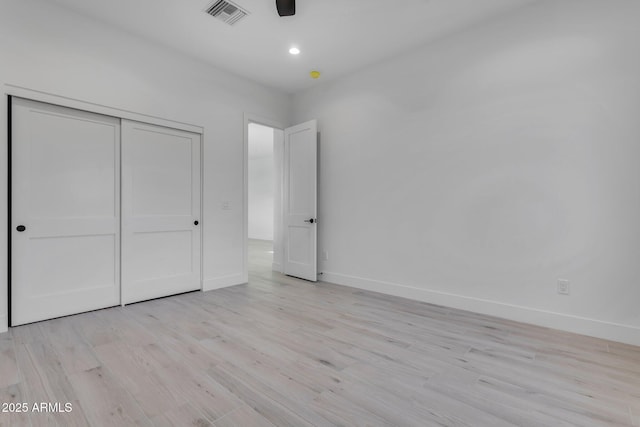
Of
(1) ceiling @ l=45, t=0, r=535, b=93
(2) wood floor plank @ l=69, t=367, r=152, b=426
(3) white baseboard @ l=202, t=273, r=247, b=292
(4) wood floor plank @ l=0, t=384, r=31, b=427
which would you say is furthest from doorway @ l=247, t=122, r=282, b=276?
(4) wood floor plank @ l=0, t=384, r=31, b=427

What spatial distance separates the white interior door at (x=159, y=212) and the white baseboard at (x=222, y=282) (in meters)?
0.11

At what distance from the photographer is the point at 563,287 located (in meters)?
2.69

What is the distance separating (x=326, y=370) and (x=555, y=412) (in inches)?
49.5

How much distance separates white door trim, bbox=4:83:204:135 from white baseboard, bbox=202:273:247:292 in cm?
194

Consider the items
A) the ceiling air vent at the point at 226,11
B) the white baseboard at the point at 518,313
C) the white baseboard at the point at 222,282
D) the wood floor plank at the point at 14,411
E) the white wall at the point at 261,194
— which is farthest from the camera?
the white wall at the point at 261,194

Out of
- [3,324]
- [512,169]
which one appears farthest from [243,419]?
[512,169]

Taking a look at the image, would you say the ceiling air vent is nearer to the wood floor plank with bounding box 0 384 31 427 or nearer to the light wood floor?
the light wood floor

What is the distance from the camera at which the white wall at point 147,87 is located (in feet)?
8.66

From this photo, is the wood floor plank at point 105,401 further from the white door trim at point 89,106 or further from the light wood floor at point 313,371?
the white door trim at point 89,106

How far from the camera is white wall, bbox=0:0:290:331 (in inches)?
104

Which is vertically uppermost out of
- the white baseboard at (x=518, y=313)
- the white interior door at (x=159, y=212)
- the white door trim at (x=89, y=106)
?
the white door trim at (x=89, y=106)

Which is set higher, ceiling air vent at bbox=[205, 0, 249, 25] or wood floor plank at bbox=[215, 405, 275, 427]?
ceiling air vent at bbox=[205, 0, 249, 25]

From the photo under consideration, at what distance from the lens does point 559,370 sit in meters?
2.02

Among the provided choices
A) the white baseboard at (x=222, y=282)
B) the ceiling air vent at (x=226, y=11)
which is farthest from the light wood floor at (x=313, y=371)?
the ceiling air vent at (x=226, y=11)
